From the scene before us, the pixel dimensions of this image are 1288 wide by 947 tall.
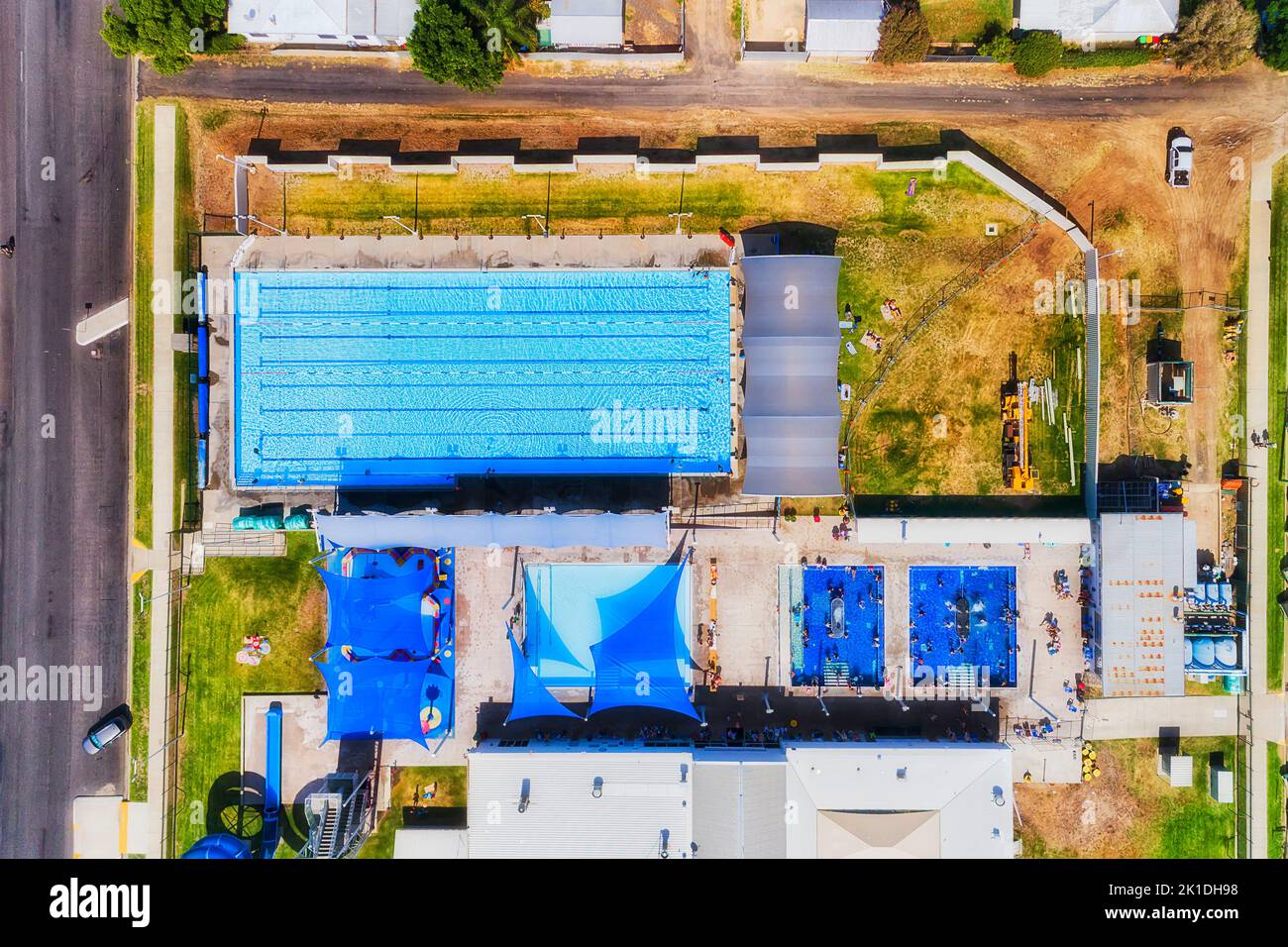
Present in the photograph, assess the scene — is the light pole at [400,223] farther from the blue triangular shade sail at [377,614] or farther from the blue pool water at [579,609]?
the blue pool water at [579,609]

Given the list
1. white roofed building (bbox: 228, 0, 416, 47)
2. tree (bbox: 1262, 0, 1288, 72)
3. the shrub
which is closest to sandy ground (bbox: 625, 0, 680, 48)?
white roofed building (bbox: 228, 0, 416, 47)

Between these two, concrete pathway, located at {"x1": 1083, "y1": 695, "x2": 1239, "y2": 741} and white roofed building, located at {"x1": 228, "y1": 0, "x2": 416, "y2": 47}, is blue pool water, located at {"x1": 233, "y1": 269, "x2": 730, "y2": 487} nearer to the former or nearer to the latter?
white roofed building, located at {"x1": 228, "y1": 0, "x2": 416, "y2": 47}

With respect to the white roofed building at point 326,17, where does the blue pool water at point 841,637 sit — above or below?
below

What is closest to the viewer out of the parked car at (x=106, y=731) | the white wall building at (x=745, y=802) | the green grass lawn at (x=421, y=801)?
the white wall building at (x=745, y=802)

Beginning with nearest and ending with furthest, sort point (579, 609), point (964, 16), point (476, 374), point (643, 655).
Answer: point (643, 655) < point (579, 609) < point (964, 16) < point (476, 374)

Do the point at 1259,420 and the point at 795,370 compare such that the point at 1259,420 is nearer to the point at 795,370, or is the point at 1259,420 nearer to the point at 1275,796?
the point at 1275,796

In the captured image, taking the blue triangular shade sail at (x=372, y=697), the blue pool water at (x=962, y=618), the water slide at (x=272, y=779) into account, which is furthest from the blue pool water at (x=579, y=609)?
the water slide at (x=272, y=779)

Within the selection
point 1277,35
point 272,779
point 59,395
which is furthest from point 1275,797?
point 59,395
